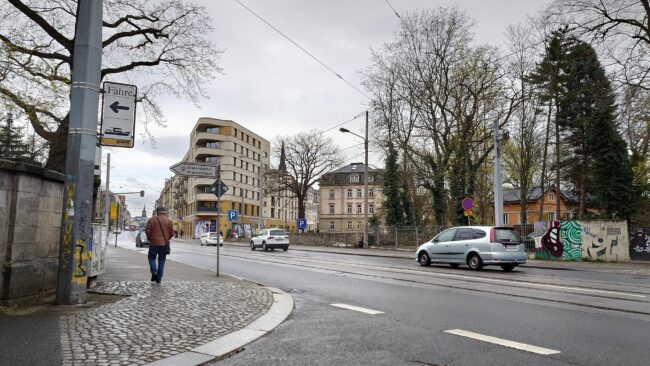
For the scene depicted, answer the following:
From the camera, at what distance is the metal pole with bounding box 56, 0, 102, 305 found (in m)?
7.52

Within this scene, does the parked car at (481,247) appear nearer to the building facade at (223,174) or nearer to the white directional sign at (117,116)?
the white directional sign at (117,116)

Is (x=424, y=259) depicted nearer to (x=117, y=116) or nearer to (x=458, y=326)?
(x=458, y=326)

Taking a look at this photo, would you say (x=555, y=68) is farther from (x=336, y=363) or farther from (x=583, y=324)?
(x=336, y=363)

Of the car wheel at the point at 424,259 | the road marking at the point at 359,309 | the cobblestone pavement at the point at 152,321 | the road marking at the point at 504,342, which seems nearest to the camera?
the cobblestone pavement at the point at 152,321

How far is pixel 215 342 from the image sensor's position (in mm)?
5547

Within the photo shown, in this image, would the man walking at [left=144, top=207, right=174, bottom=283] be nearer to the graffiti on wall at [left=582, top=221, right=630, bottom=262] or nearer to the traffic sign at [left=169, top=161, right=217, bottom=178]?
the traffic sign at [left=169, top=161, right=217, bottom=178]

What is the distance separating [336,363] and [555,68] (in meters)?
35.1

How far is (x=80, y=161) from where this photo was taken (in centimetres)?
777

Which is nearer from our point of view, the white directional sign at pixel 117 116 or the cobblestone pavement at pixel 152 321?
the cobblestone pavement at pixel 152 321

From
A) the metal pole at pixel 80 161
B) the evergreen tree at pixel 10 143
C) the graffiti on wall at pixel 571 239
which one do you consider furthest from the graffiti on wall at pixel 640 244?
the evergreen tree at pixel 10 143

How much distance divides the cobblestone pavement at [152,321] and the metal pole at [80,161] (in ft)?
2.25

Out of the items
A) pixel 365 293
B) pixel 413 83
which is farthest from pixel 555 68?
pixel 365 293

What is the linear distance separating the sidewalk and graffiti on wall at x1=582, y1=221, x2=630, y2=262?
1843cm

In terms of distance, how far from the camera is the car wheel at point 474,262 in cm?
1661
